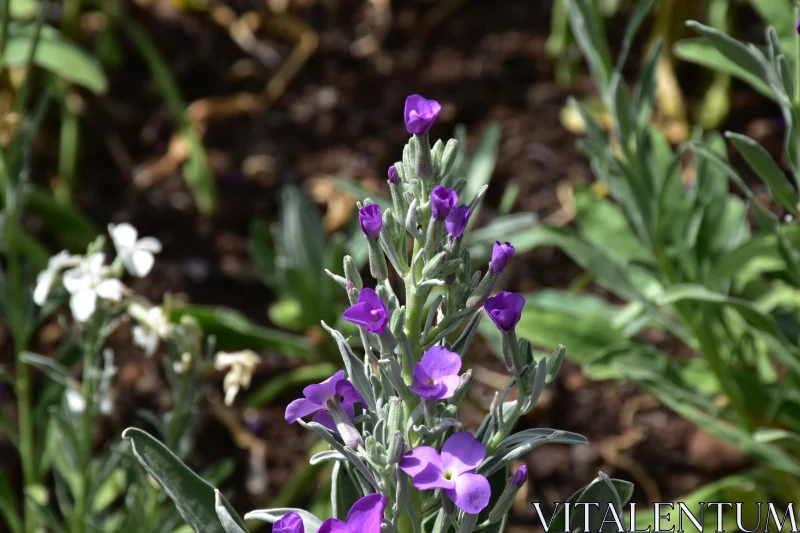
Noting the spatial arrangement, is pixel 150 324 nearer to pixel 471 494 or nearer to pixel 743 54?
pixel 471 494

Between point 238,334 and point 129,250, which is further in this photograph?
point 238,334

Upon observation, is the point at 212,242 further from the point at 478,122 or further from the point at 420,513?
the point at 420,513

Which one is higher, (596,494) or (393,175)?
(393,175)

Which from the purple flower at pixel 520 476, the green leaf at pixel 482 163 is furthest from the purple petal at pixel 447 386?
the green leaf at pixel 482 163

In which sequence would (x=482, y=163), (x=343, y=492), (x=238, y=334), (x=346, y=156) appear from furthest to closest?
(x=346, y=156)
(x=482, y=163)
(x=238, y=334)
(x=343, y=492)

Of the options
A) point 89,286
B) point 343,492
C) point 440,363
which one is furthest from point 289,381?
point 440,363

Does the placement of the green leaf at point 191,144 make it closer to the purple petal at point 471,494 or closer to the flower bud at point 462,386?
the flower bud at point 462,386
